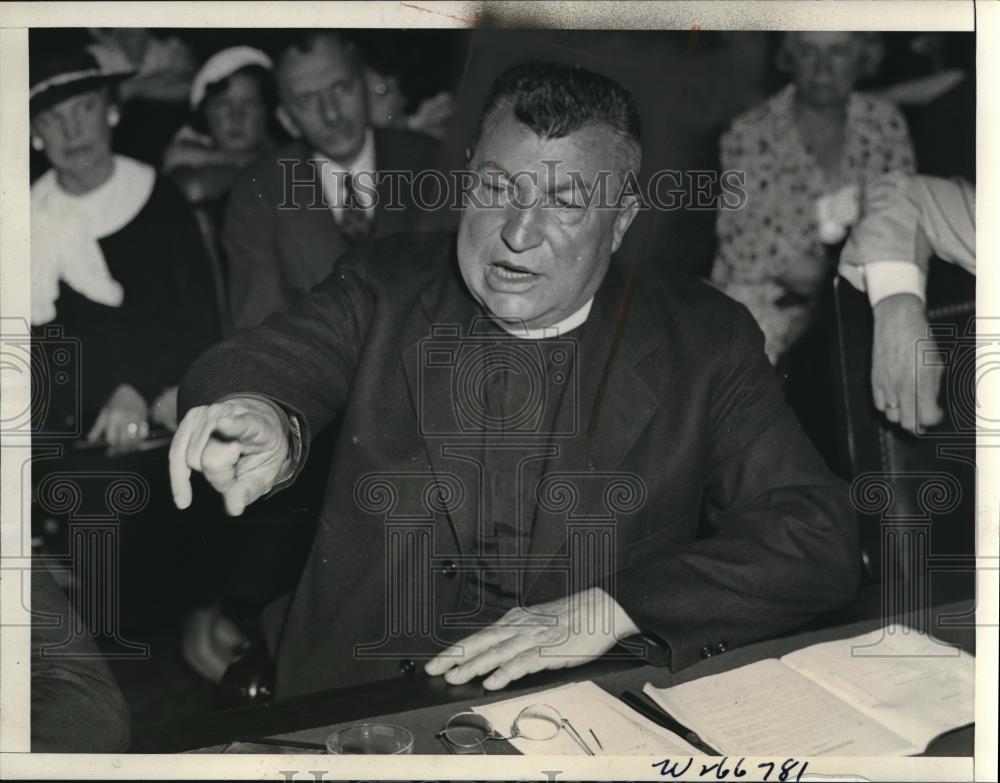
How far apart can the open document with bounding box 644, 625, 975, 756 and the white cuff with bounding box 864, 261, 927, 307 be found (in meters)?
0.67

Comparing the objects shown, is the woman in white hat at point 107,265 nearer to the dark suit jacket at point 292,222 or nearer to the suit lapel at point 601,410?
the dark suit jacket at point 292,222

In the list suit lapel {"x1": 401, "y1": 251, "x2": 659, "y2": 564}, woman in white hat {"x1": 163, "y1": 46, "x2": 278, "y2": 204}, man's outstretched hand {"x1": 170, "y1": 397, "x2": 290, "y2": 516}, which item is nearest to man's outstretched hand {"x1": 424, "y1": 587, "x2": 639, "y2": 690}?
suit lapel {"x1": 401, "y1": 251, "x2": 659, "y2": 564}

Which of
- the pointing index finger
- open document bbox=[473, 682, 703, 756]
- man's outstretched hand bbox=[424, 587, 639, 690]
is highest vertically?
the pointing index finger

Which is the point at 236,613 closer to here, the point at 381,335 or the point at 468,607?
the point at 468,607

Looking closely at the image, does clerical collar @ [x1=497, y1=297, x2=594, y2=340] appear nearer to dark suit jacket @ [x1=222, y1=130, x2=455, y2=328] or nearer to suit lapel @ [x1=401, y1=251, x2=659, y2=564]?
suit lapel @ [x1=401, y1=251, x2=659, y2=564]

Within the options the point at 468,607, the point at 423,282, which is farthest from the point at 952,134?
the point at 468,607

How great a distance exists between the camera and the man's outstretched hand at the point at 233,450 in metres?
2.07

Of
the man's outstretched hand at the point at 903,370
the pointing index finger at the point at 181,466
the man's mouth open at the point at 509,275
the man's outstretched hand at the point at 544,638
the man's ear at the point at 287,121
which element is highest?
the man's ear at the point at 287,121

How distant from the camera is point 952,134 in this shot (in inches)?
84.7

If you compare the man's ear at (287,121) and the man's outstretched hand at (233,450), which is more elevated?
the man's ear at (287,121)

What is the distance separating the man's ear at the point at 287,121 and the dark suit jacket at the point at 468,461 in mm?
271

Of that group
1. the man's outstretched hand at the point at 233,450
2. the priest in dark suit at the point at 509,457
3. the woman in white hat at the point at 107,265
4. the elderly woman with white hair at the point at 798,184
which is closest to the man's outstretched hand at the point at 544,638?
the priest in dark suit at the point at 509,457

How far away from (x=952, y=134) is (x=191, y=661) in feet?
6.03

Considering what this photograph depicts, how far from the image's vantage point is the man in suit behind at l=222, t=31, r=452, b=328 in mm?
2111
